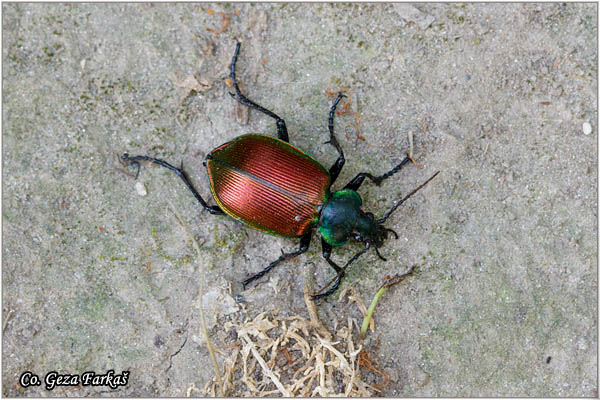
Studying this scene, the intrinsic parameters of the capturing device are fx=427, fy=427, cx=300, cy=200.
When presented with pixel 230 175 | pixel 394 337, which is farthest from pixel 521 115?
pixel 230 175

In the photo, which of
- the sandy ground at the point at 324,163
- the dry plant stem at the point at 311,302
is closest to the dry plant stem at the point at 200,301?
the sandy ground at the point at 324,163

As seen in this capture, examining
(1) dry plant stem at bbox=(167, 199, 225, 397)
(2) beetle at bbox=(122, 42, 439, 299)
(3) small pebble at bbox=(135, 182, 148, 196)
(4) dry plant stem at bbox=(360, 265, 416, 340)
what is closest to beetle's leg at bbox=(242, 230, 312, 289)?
(2) beetle at bbox=(122, 42, 439, 299)

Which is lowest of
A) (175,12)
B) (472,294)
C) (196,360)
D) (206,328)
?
(196,360)

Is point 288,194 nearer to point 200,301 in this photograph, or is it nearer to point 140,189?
point 200,301

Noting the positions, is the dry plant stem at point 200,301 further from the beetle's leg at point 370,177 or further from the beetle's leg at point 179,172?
the beetle's leg at point 370,177

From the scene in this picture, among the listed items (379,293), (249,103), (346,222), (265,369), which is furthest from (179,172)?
(379,293)

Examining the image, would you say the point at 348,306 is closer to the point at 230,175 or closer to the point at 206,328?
the point at 206,328
